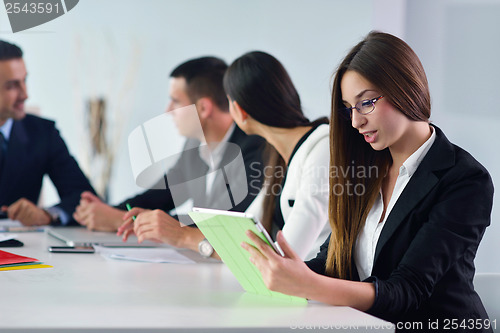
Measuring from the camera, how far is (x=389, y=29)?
11.2 ft

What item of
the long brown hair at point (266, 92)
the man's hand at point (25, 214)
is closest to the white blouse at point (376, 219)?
the long brown hair at point (266, 92)

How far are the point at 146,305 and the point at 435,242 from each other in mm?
624

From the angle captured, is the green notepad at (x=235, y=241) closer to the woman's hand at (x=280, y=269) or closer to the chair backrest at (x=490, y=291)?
the woman's hand at (x=280, y=269)

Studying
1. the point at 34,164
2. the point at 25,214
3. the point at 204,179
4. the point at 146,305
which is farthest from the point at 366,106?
the point at 34,164

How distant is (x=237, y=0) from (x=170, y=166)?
3088mm

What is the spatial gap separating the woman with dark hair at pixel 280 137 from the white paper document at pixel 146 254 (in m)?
0.38

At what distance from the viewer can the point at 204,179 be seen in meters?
2.84

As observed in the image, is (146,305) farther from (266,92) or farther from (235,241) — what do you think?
(266,92)

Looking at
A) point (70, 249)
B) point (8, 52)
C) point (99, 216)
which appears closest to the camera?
point (70, 249)

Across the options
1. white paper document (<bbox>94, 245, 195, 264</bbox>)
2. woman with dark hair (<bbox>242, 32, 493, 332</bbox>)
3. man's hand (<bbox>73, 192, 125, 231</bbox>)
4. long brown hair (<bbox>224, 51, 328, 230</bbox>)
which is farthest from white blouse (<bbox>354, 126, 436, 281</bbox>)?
man's hand (<bbox>73, 192, 125, 231</bbox>)

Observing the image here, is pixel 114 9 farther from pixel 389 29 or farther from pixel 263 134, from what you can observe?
pixel 263 134

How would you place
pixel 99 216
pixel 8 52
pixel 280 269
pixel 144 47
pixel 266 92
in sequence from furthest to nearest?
pixel 144 47, pixel 8 52, pixel 99 216, pixel 266 92, pixel 280 269

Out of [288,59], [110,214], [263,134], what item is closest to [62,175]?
[110,214]

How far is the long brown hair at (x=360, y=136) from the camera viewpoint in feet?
4.54
